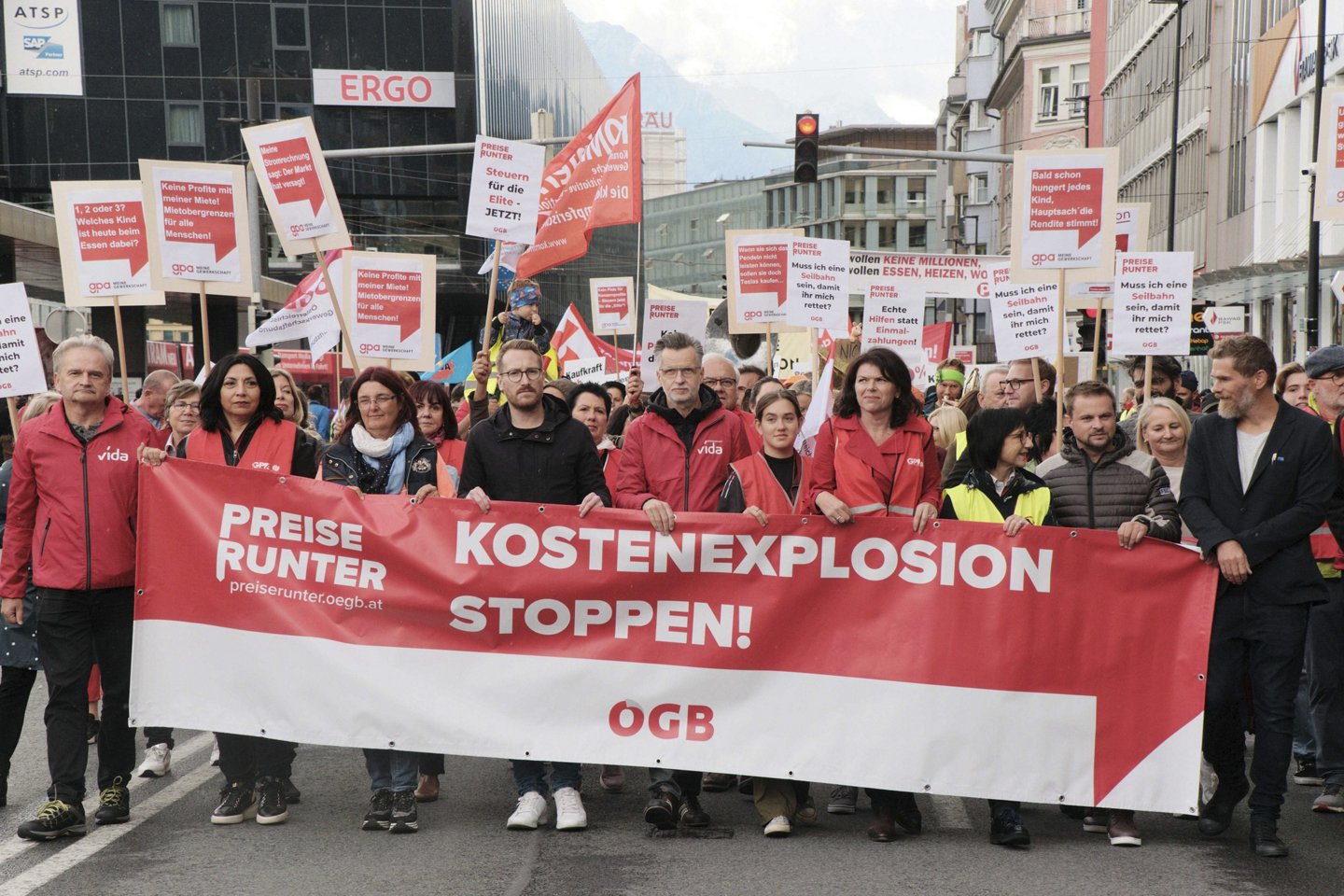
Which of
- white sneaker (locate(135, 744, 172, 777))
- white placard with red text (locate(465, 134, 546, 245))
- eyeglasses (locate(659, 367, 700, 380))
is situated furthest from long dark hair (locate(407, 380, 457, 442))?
white placard with red text (locate(465, 134, 546, 245))

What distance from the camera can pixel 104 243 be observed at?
11.0 meters

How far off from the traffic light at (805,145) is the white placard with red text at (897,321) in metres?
5.80

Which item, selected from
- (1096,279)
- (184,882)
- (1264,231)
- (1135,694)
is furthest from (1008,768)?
(1264,231)

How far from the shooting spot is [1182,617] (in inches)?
267

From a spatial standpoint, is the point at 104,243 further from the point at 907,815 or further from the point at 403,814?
the point at 907,815

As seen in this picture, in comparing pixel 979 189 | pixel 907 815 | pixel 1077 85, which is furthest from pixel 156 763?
pixel 979 189

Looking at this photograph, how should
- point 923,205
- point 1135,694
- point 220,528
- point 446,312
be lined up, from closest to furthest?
1. point 1135,694
2. point 220,528
3. point 446,312
4. point 923,205

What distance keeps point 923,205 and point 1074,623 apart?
138590mm

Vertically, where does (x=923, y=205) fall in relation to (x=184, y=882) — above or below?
above

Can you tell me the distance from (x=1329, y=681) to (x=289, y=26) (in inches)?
1819

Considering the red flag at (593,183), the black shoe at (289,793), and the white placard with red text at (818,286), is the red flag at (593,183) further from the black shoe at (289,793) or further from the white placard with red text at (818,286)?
the black shoe at (289,793)

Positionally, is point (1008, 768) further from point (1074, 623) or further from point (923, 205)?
point (923, 205)

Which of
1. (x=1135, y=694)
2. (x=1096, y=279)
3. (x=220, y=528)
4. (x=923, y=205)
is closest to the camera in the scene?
(x=1135, y=694)

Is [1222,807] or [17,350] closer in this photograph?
[1222,807]
